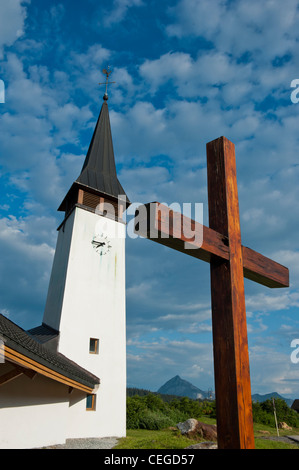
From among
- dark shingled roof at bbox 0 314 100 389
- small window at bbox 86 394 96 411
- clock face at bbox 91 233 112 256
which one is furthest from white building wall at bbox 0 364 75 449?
clock face at bbox 91 233 112 256

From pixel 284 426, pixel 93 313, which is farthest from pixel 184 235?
pixel 284 426

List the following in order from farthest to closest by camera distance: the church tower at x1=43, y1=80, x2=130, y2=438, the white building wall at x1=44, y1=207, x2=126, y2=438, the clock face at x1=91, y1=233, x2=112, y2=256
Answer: the clock face at x1=91, y1=233, x2=112, y2=256 < the church tower at x1=43, y1=80, x2=130, y2=438 < the white building wall at x1=44, y1=207, x2=126, y2=438

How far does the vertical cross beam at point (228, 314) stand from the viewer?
2.15 metres

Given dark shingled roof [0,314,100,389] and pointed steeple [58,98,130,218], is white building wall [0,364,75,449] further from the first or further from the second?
pointed steeple [58,98,130,218]

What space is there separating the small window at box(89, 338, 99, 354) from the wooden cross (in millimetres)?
12859

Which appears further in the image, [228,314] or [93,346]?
[93,346]

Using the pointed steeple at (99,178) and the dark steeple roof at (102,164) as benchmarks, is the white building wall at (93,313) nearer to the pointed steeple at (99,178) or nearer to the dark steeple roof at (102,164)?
the pointed steeple at (99,178)

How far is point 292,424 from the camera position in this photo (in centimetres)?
1792

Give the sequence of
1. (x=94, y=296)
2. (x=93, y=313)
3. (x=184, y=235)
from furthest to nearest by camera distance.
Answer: (x=94, y=296), (x=93, y=313), (x=184, y=235)

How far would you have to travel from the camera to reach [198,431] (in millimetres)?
11008

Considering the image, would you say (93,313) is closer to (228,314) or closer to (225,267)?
(225,267)

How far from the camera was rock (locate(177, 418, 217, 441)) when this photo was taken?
10805 millimetres

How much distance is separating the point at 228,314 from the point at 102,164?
1832cm
